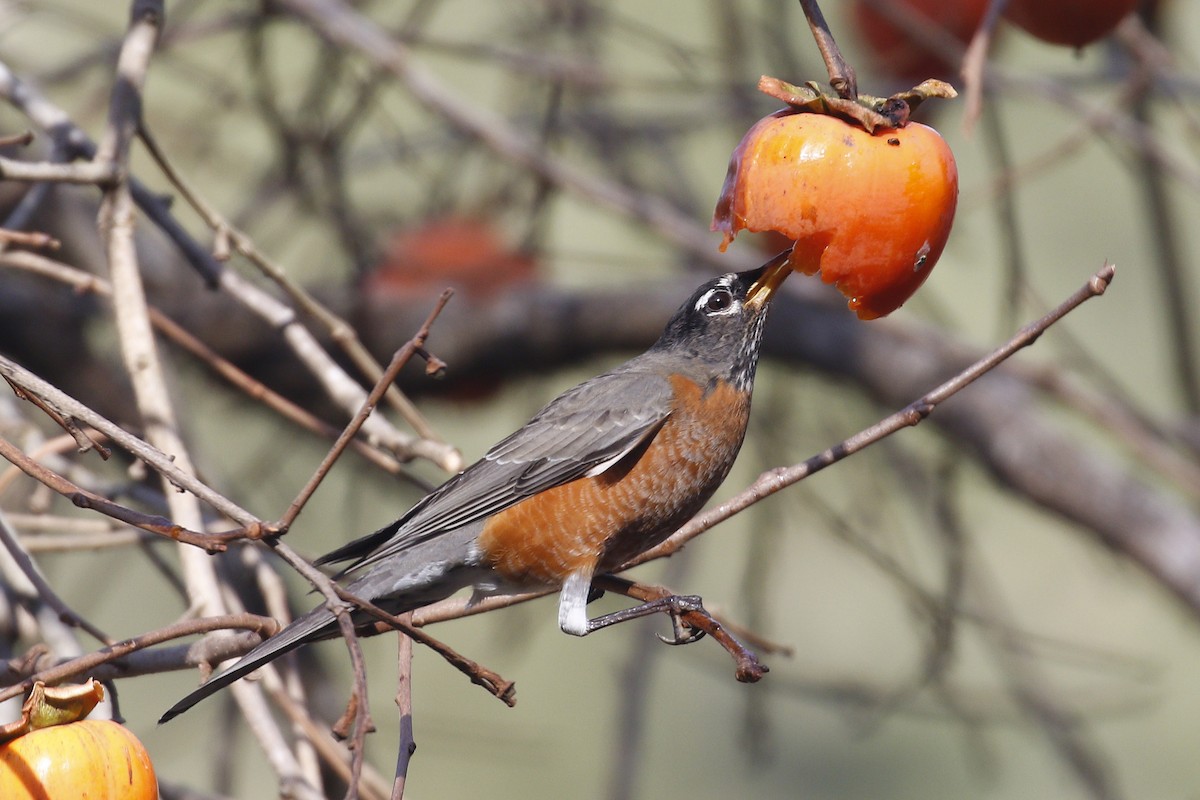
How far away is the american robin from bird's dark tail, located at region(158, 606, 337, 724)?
432 millimetres

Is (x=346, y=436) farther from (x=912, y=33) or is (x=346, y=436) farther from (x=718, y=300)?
(x=912, y=33)

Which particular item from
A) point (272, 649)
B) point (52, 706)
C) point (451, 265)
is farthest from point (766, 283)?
point (52, 706)

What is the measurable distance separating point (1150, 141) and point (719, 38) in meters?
1.47

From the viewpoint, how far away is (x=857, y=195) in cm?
145

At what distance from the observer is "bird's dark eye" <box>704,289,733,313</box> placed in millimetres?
2869

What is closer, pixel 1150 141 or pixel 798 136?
pixel 798 136

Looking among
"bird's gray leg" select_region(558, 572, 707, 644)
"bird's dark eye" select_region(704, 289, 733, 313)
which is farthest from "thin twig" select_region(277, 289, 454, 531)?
"bird's dark eye" select_region(704, 289, 733, 313)

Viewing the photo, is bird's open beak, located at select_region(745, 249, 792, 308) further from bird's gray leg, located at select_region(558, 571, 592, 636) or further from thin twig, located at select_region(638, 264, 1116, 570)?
thin twig, located at select_region(638, 264, 1116, 570)

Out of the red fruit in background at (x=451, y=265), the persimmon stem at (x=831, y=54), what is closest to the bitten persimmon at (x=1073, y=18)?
the persimmon stem at (x=831, y=54)

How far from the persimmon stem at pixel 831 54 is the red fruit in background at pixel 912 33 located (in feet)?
4.71

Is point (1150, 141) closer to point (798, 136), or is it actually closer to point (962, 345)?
point (962, 345)

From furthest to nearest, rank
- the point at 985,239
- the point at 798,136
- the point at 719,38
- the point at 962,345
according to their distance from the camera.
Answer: the point at 985,239 → the point at 719,38 → the point at 962,345 → the point at 798,136

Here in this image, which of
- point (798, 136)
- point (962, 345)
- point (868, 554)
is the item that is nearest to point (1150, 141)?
point (962, 345)

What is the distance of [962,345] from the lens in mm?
3215
